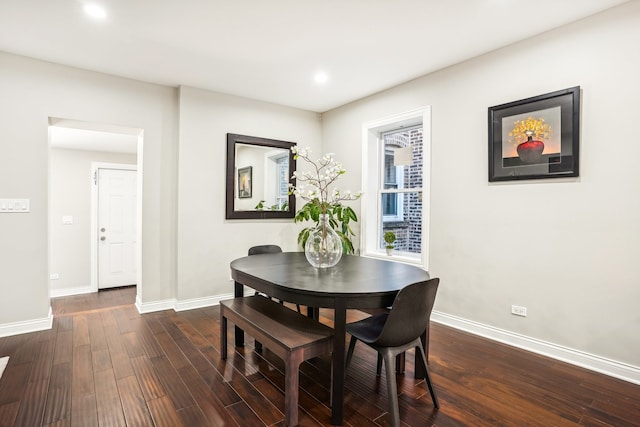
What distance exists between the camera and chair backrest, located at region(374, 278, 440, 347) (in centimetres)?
174

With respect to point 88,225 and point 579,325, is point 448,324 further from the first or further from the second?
point 88,225

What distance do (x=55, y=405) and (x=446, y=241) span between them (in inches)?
132

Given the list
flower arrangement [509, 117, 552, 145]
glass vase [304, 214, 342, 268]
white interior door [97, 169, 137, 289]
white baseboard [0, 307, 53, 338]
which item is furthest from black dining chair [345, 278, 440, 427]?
white interior door [97, 169, 137, 289]

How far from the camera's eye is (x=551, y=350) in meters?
2.70

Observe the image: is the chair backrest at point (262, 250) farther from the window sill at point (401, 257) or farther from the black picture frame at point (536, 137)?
the black picture frame at point (536, 137)

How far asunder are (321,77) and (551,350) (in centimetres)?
338

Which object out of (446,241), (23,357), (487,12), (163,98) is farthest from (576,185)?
(23,357)

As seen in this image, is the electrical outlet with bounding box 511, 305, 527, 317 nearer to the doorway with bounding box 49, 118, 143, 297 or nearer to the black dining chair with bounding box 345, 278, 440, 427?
the black dining chair with bounding box 345, 278, 440, 427

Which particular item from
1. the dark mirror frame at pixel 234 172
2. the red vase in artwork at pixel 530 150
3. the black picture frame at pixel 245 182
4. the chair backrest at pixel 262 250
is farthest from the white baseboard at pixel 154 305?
the red vase in artwork at pixel 530 150

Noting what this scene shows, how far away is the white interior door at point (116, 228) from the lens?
208 inches

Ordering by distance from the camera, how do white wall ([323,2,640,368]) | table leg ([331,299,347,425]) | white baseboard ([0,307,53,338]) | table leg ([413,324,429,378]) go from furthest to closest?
white baseboard ([0,307,53,338]) < white wall ([323,2,640,368]) < table leg ([413,324,429,378]) < table leg ([331,299,347,425])

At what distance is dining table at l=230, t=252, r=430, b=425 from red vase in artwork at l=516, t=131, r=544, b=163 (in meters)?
1.41

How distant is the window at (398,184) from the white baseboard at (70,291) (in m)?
4.33

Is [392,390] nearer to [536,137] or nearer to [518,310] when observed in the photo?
[518,310]
